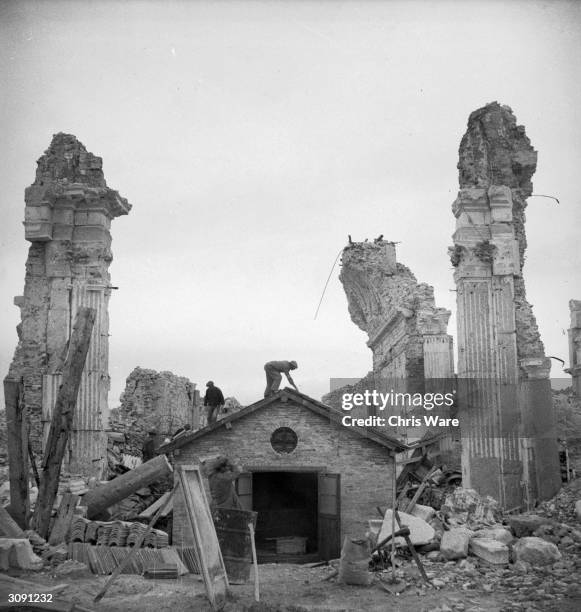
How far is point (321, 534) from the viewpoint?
14.6m

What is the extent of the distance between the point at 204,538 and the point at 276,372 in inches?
264

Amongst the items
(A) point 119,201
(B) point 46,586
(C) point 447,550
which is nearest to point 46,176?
(A) point 119,201

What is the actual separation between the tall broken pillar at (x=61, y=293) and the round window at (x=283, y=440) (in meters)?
3.80

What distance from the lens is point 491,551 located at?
11398 millimetres

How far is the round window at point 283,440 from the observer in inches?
589

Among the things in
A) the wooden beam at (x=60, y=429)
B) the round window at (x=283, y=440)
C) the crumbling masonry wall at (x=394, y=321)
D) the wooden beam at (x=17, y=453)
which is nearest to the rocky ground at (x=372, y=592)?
the wooden beam at (x=60, y=429)

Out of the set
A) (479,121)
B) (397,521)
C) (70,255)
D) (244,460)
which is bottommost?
(397,521)

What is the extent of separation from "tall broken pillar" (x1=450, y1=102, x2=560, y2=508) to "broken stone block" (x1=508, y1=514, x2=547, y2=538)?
191cm

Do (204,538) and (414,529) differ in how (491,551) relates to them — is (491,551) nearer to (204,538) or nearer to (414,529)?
(414,529)

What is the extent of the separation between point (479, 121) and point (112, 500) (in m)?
11.3

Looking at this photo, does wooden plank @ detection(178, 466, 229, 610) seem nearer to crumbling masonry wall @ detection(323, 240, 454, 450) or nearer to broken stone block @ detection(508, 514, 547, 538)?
broken stone block @ detection(508, 514, 547, 538)

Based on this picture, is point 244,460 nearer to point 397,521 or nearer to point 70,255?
point 397,521

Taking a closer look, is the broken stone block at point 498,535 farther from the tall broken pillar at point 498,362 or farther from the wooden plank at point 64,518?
the wooden plank at point 64,518

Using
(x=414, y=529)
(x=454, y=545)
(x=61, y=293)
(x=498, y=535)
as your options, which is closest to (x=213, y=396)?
(x=61, y=293)
